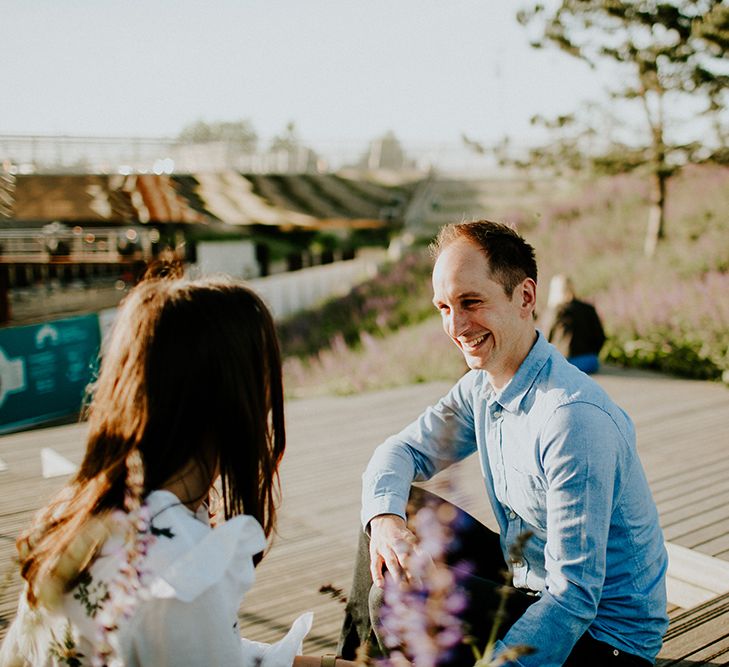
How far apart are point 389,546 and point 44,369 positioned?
8.78 meters

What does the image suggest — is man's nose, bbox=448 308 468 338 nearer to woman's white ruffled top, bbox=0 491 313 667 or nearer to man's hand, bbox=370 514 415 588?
Answer: man's hand, bbox=370 514 415 588

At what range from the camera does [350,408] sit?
7504mm

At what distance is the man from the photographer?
1629 millimetres

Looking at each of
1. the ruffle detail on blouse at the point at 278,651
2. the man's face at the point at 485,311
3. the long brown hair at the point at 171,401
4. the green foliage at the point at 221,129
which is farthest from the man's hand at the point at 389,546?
the green foliage at the point at 221,129

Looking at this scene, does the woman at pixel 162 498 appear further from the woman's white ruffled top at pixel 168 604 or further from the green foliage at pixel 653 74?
the green foliage at pixel 653 74

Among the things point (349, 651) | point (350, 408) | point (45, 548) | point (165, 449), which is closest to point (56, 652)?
point (45, 548)

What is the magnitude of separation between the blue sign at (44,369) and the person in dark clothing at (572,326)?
519 cm

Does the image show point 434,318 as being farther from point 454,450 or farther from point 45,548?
point 45,548

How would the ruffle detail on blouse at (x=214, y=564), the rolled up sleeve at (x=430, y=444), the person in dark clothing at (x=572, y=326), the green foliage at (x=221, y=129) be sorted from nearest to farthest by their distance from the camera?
the ruffle detail on blouse at (x=214, y=564) → the rolled up sleeve at (x=430, y=444) → the person in dark clothing at (x=572, y=326) → the green foliage at (x=221, y=129)

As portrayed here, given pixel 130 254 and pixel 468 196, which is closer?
pixel 130 254

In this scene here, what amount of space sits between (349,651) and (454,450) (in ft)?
2.14

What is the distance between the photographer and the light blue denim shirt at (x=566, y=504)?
162 cm

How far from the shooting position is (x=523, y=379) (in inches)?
75.8

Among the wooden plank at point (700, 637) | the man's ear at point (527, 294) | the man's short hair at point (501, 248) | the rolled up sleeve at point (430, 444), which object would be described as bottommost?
the wooden plank at point (700, 637)
